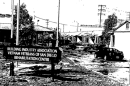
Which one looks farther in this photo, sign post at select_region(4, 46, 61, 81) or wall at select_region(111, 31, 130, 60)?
wall at select_region(111, 31, 130, 60)

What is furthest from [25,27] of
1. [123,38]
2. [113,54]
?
[113,54]


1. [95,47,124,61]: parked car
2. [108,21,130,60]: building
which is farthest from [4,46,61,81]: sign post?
[108,21,130,60]: building

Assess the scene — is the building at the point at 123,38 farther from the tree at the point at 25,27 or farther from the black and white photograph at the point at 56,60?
the tree at the point at 25,27

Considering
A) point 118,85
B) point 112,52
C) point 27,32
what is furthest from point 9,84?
point 27,32

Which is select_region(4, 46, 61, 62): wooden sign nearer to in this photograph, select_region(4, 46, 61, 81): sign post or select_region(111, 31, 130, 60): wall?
select_region(4, 46, 61, 81): sign post

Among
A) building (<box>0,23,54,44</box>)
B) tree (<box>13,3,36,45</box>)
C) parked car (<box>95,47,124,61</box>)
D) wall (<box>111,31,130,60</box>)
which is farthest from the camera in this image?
building (<box>0,23,54,44</box>)

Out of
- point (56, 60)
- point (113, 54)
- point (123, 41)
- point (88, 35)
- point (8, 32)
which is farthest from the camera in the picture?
point (88, 35)

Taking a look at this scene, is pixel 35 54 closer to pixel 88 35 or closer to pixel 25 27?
pixel 25 27

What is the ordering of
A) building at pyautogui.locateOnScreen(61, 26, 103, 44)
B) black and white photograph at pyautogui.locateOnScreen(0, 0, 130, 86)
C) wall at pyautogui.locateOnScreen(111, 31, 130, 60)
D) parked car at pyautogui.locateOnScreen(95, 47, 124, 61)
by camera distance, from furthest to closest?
1. building at pyautogui.locateOnScreen(61, 26, 103, 44)
2. wall at pyautogui.locateOnScreen(111, 31, 130, 60)
3. parked car at pyautogui.locateOnScreen(95, 47, 124, 61)
4. black and white photograph at pyautogui.locateOnScreen(0, 0, 130, 86)

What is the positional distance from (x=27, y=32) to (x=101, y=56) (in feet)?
60.5

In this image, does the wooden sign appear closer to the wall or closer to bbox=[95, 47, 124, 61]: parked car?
bbox=[95, 47, 124, 61]: parked car

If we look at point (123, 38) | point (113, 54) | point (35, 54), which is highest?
point (123, 38)

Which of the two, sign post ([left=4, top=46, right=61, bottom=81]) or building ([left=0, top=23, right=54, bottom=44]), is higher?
building ([left=0, top=23, right=54, bottom=44])

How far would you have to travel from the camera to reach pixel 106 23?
205 ft
